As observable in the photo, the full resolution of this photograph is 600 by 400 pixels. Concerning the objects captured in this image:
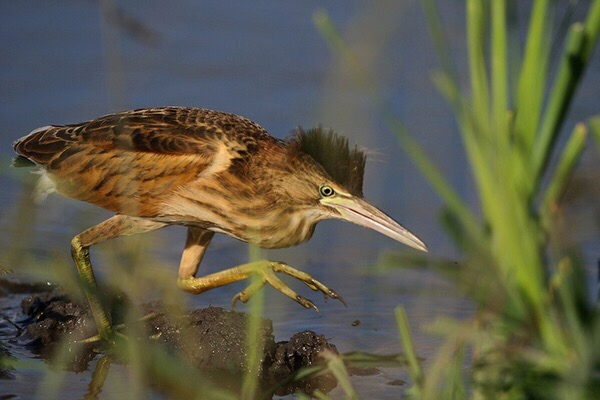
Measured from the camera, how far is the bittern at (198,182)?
17.6 feet

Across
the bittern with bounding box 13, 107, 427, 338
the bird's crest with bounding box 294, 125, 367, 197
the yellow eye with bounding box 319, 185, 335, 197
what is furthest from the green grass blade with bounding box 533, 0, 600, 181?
the yellow eye with bounding box 319, 185, 335, 197

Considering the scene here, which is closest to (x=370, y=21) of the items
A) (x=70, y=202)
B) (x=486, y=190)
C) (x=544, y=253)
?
(x=486, y=190)

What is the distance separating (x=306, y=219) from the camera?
18.2 ft

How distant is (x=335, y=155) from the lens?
507 cm

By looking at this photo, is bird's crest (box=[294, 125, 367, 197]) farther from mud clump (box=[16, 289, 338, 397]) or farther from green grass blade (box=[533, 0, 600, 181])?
green grass blade (box=[533, 0, 600, 181])

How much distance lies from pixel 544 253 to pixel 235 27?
7.09 metres

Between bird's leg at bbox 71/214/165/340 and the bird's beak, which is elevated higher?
the bird's beak

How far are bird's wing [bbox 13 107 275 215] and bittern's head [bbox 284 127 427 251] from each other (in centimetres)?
44

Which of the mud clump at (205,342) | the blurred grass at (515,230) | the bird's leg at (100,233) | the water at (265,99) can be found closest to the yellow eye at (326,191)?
the water at (265,99)

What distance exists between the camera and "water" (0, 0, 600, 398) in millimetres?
5718

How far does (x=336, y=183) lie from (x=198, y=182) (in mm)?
785

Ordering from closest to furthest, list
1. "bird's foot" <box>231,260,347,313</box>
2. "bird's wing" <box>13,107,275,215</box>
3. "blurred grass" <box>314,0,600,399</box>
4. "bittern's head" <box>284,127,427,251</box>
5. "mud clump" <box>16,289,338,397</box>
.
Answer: "blurred grass" <box>314,0,600,399</box> < "mud clump" <box>16,289,338,397</box> < "bittern's head" <box>284,127,427,251</box> < "bird's foot" <box>231,260,347,313</box> < "bird's wing" <box>13,107,275,215</box>

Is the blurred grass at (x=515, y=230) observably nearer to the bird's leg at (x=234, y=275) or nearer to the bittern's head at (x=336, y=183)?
the bittern's head at (x=336, y=183)

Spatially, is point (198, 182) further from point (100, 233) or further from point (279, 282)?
point (279, 282)
